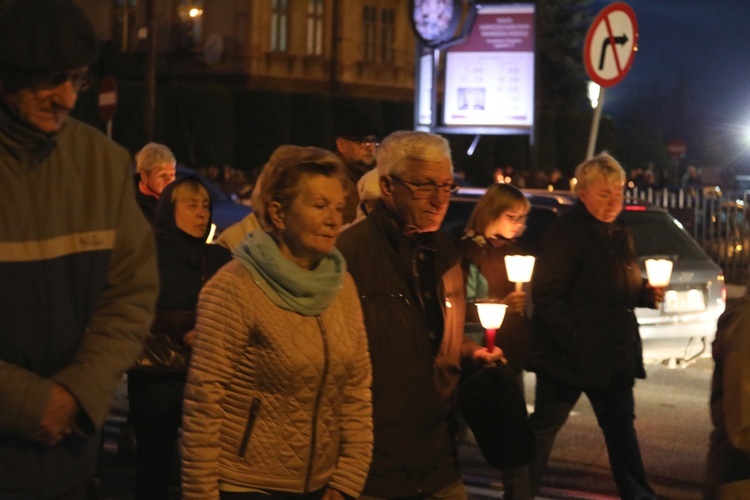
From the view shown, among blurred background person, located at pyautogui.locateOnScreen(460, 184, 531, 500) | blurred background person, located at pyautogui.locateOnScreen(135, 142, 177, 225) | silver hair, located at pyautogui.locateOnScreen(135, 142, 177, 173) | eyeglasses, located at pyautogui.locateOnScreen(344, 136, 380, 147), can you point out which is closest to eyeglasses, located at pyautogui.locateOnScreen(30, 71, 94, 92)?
blurred background person, located at pyautogui.locateOnScreen(460, 184, 531, 500)

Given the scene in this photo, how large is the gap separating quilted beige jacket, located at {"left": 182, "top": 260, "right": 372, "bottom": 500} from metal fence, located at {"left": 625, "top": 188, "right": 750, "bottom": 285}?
1757cm

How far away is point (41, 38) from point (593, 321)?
427 centimetres

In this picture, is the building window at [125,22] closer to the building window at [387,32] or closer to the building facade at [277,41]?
the building facade at [277,41]

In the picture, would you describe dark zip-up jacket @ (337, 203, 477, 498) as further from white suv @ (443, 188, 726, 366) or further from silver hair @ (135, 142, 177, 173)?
white suv @ (443, 188, 726, 366)

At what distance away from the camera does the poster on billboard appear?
25.3 meters

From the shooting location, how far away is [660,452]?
908 centimetres

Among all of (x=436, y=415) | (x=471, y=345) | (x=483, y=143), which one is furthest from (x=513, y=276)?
(x=483, y=143)

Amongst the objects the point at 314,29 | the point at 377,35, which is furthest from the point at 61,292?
the point at 377,35

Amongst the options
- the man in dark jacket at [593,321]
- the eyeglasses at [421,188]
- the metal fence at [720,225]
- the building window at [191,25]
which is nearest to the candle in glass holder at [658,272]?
the man in dark jacket at [593,321]

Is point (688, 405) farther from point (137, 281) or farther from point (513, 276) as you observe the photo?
point (137, 281)

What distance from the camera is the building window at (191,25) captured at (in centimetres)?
5434

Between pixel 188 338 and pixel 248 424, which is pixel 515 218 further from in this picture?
pixel 248 424

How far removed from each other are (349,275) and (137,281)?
3.33ft

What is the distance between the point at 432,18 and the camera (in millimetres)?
22438
